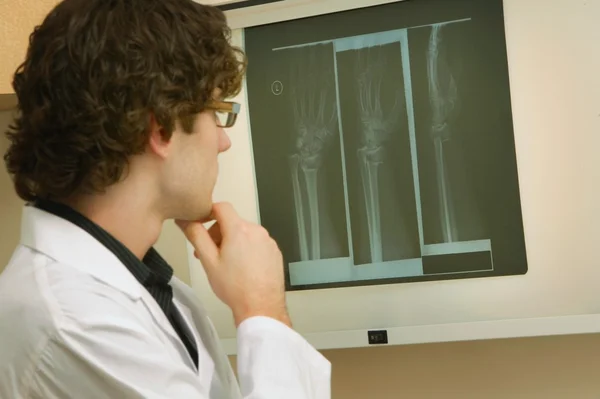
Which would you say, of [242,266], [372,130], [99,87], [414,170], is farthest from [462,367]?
[99,87]

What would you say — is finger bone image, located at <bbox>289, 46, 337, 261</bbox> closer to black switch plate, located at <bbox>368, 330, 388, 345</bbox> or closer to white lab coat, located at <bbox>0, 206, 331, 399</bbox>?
black switch plate, located at <bbox>368, 330, 388, 345</bbox>

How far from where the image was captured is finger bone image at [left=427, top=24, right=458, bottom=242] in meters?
1.55

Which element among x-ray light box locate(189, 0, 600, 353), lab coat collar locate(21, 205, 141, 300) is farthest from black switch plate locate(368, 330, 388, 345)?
lab coat collar locate(21, 205, 141, 300)

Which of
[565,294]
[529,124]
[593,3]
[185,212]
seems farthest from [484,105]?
[185,212]

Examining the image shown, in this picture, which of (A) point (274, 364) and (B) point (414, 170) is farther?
(B) point (414, 170)

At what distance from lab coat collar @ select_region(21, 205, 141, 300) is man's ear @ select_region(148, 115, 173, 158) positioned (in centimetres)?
17

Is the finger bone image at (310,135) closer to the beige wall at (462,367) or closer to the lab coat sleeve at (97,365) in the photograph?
the beige wall at (462,367)

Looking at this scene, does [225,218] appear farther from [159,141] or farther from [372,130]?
[372,130]

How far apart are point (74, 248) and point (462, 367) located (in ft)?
3.47

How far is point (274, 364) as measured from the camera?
41.9 inches

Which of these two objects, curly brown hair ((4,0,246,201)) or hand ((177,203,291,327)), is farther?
hand ((177,203,291,327))

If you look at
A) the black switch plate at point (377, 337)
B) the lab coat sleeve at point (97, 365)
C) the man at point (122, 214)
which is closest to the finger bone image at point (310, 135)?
the black switch plate at point (377, 337)

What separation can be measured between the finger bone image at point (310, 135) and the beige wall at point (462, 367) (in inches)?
13.6

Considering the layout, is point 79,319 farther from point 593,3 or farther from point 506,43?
point 593,3
